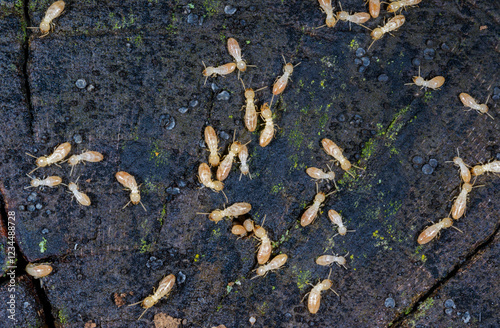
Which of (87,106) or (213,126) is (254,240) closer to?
(213,126)

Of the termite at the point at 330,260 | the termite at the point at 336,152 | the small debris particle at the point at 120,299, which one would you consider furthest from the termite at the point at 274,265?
the small debris particle at the point at 120,299

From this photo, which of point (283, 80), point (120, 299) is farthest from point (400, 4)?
point (120, 299)

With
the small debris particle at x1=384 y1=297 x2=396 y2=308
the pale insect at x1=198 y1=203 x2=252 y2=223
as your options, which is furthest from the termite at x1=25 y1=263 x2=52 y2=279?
the small debris particle at x1=384 y1=297 x2=396 y2=308

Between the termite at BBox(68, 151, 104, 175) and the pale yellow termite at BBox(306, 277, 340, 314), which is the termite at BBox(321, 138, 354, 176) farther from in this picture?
the termite at BBox(68, 151, 104, 175)

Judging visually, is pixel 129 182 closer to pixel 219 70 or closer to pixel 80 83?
pixel 80 83

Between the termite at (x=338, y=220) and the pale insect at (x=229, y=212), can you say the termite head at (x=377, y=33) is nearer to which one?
the termite at (x=338, y=220)

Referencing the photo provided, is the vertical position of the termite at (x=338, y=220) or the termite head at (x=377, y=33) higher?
the termite head at (x=377, y=33)

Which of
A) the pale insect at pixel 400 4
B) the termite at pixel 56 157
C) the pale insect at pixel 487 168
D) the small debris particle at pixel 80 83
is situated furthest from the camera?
the pale insect at pixel 400 4
